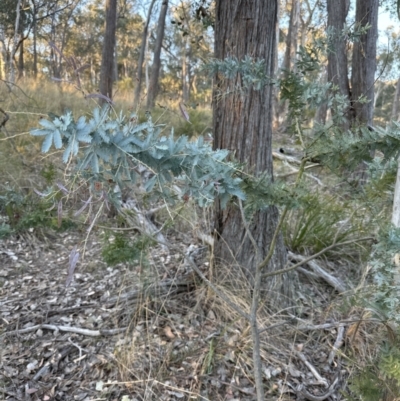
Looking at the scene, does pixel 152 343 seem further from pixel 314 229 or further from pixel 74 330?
pixel 314 229

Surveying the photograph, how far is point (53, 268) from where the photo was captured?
2855 mm

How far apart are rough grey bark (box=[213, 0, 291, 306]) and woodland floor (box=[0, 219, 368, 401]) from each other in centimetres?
27

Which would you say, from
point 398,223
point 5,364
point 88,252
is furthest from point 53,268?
point 398,223

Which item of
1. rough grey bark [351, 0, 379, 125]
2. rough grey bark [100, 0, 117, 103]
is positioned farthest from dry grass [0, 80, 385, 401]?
rough grey bark [100, 0, 117, 103]

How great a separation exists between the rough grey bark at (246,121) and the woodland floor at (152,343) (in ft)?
0.88

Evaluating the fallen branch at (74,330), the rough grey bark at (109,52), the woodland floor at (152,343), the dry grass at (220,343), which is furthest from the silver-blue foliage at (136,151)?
the rough grey bark at (109,52)

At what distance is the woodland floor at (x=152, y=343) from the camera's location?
175cm

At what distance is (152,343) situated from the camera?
76.5 inches

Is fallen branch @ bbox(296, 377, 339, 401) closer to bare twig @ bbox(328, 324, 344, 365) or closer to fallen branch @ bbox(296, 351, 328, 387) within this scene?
fallen branch @ bbox(296, 351, 328, 387)

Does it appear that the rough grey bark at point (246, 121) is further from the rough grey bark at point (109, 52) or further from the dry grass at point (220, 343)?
the rough grey bark at point (109, 52)

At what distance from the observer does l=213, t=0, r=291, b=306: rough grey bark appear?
6.34 feet

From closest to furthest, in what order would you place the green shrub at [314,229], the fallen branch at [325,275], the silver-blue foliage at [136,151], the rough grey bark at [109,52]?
1. the silver-blue foliage at [136,151]
2. the fallen branch at [325,275]
3. the green shrub at [314,229]
4. the rough grey bark at [109,52]

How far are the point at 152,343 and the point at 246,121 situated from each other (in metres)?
1.26

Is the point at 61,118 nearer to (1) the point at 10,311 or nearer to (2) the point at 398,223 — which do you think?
(2) the point at 398,223
